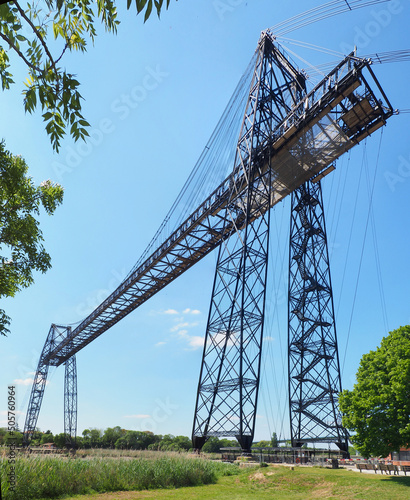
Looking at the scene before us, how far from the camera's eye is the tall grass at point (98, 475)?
26.4 ft

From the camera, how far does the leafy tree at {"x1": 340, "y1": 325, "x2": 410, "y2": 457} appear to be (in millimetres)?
12297

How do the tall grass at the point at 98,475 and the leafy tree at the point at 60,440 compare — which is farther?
the leafy tree at the point at 60,440

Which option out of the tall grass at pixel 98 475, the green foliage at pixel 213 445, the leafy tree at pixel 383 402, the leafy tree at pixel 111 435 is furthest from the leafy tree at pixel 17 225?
the leafy tree at pixel 111 435

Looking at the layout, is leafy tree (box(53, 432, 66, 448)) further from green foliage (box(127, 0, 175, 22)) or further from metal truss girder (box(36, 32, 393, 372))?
green foliage (box(127, 0, 175, 22))

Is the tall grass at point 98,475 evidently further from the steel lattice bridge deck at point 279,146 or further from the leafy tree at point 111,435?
the leafy tree at point 111,435

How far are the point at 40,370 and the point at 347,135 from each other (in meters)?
41.3

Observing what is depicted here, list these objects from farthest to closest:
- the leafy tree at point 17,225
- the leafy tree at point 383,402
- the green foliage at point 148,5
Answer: the leafy tree at point 383,402 → the leafy tree at point 17,225 → the green foliage at point 148,5

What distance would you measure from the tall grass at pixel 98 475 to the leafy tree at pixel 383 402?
5675mm

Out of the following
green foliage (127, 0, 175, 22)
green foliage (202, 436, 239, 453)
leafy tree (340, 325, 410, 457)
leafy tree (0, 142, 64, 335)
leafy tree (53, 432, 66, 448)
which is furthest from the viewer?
leafy tree (53, 432, 66, 448)

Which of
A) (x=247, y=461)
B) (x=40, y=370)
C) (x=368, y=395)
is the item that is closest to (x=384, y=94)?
(x=368, y=395)

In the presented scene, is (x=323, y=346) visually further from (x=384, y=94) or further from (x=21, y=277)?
(x=21, y=277)

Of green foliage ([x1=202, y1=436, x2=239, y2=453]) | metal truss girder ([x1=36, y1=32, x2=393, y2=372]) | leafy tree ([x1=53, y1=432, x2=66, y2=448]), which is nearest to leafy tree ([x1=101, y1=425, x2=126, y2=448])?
leafy tree ([x1=53, y1=432, x2=66, y2=448])

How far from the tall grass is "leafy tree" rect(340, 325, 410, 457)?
567 cm

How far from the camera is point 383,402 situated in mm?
12766
